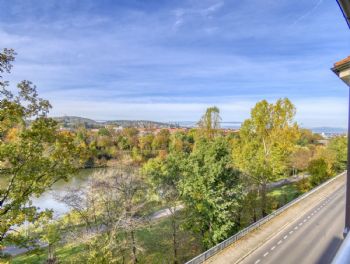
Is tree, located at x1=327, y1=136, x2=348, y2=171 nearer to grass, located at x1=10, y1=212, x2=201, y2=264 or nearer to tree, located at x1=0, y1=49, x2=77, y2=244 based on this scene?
grass, located at x1=10, y1=212, x2=201, y2=264

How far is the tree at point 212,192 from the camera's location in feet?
58.9

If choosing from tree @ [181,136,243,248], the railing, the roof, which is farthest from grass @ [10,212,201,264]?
the railing

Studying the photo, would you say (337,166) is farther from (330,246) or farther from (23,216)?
(23,216)

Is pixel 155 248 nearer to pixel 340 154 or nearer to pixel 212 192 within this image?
pixel 212 192

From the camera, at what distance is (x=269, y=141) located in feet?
94.7

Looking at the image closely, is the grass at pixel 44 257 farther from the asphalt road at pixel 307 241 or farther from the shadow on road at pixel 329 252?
the shadow on road at pixel 329 252

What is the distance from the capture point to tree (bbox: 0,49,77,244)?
7.12 metres

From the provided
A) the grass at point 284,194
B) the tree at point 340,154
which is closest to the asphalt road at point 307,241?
the grass at point 284,194

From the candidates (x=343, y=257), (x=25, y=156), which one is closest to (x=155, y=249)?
(x=25, y=156)

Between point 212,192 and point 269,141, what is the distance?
13.5m

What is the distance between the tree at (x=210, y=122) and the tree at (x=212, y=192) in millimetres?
26337

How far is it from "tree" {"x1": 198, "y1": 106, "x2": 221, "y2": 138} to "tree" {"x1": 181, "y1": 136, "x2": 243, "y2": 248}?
2634 cm

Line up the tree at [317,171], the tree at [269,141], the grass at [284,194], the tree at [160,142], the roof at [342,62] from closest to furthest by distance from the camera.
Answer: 1. the roof at [342,62]
2. the tree at [269,141]
3. the grass at [284,194]
4. the tree at [317,171]
5. the tree at [160,142]

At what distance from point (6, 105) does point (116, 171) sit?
13.8 m
